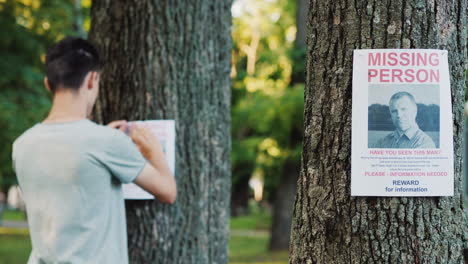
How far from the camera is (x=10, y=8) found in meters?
14.3

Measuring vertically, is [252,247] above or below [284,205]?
below

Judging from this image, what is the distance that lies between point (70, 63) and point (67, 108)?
0.64ft

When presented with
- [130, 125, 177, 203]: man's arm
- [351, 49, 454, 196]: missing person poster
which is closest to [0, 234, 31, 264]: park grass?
[130, 125, 177, 203]: man's arm

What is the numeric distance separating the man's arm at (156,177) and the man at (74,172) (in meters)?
0.06

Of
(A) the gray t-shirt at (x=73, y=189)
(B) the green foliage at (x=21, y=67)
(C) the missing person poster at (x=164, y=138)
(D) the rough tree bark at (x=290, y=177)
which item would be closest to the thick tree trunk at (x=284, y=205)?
(D) the rough tree bark at (x=290, y=177)

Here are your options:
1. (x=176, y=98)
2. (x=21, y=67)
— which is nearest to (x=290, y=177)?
(x=21, y=67)

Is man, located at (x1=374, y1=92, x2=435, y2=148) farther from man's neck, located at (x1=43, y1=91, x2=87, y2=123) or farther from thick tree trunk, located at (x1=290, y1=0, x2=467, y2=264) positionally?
man's neck, located at (x1=43, y1=91, x2=87, y2=123)

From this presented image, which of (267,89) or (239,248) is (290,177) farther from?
(239,248)

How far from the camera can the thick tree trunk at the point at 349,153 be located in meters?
2.79

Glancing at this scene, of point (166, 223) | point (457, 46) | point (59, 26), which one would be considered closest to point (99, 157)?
point (457, 46)

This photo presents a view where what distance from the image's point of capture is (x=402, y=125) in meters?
2.76

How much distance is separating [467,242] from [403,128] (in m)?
0.51

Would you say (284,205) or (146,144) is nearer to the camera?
(146,144)

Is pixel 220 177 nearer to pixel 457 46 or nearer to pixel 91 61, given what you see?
pixel 91 61
